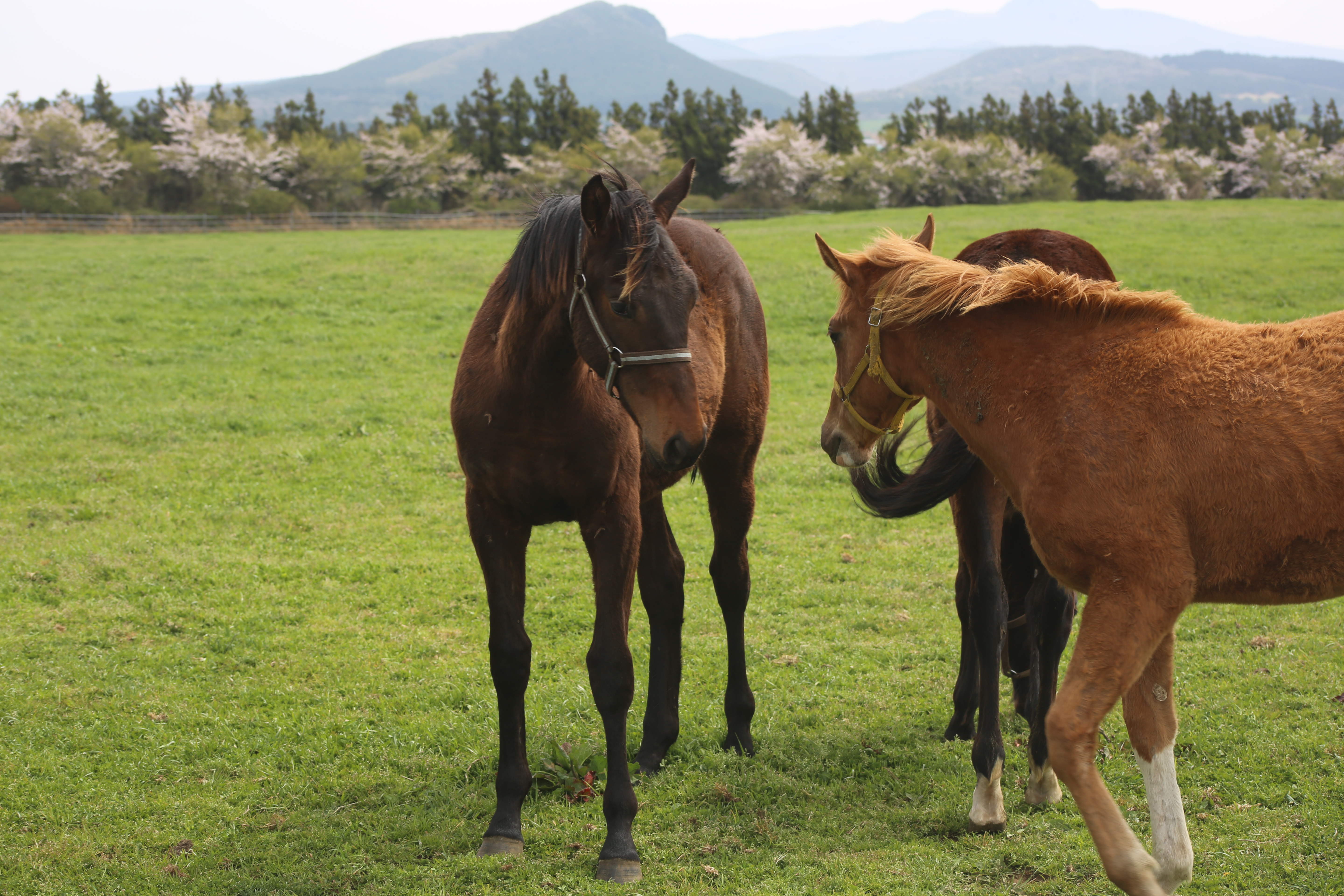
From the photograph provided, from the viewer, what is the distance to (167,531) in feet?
27.6

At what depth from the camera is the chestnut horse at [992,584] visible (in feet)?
14.1

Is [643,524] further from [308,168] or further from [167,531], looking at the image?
[308,168]

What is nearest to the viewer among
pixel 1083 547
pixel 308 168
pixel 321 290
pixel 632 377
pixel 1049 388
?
pixel 1083 547

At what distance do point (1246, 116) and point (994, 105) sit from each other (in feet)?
50.3

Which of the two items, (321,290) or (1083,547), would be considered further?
(321,290)

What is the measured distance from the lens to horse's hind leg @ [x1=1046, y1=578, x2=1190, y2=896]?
9.37ft

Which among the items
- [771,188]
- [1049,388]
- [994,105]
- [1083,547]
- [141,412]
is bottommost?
[141,412]

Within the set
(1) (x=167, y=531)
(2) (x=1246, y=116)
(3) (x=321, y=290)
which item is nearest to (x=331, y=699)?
(1) (x=167, y=531)

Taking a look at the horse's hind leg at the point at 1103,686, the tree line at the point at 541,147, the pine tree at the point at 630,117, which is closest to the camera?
the horse's hind leg at the point at 1103,686

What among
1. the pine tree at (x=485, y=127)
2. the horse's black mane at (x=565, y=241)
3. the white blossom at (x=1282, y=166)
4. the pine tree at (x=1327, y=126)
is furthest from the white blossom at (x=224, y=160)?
the pine tree at (x=1327, y=126)

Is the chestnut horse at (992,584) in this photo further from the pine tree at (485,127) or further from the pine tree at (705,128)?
the pine tree at (485,127)

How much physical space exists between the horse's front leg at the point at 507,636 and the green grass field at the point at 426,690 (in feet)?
0.61

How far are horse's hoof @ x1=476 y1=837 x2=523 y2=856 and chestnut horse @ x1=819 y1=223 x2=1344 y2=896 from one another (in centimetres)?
225

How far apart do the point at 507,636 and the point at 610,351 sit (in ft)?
4.66
